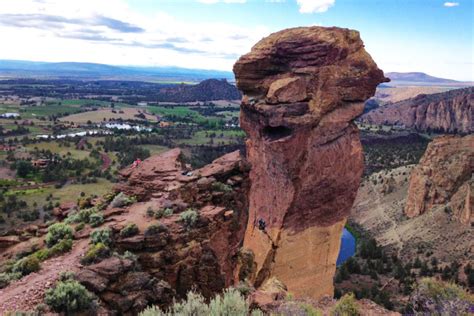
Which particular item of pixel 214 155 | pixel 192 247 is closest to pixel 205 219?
pixel 192 247

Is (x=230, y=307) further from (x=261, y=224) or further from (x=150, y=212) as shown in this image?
(x=261, y=224)

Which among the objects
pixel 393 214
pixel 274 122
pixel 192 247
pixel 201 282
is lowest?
pixel 393 214

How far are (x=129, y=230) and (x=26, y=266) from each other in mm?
3159

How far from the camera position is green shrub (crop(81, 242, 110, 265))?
43.6 feet

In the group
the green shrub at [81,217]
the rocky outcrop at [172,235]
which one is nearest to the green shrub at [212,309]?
the rocky outcrop at [172,235]

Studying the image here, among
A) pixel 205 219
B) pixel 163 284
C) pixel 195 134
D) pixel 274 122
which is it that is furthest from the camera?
pixel 195 134

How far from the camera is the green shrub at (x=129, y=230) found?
1467cm

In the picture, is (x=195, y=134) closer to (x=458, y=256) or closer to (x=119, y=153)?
(x=119, y=153)

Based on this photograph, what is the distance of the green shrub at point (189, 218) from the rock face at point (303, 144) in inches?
460

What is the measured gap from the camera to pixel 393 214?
63219mm

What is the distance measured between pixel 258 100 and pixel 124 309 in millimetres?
19498

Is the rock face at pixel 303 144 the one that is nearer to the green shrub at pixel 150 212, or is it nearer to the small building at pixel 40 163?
the green shrub at pixel 150 212

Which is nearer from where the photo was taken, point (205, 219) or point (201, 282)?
point (201, 282)

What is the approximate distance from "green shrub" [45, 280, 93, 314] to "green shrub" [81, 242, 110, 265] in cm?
154
